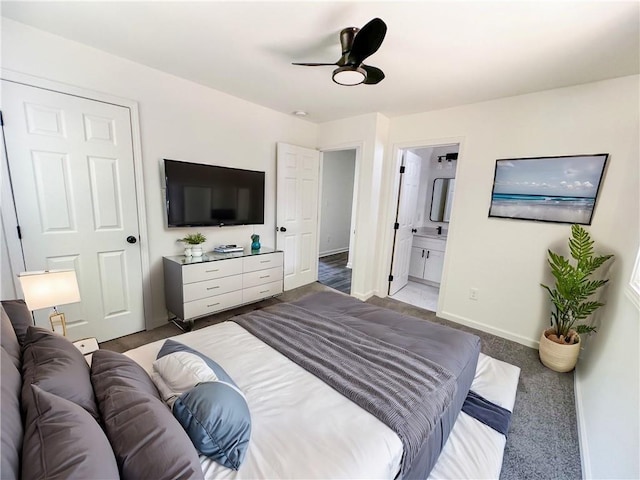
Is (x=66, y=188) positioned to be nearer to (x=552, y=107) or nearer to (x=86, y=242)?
(x=86, y=242)

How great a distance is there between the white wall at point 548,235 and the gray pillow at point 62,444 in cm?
184

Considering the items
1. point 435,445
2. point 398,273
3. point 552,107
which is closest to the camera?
point 435,445

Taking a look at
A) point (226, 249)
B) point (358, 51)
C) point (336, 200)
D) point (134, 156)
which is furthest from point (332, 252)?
point (358, 51)

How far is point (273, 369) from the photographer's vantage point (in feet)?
4.34

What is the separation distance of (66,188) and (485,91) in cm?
369

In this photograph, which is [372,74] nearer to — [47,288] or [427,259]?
[47,288]

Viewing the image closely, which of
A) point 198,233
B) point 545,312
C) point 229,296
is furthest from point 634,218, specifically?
point 198,233

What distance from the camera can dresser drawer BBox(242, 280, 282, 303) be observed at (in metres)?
3.03

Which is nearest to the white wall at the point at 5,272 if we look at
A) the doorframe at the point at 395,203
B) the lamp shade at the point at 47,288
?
the lamp shade at the point at 47,288

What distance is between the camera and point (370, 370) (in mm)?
1318

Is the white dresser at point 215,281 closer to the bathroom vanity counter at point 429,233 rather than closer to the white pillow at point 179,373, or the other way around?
the white pillow at point 179,373

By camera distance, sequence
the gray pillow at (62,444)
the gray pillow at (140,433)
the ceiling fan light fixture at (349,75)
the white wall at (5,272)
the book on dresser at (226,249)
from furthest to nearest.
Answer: the book on dresser at (226,249) < the white wall at (5,272) < the ceiling fan light fixture at (349,75) < the gray pillow at (140,433) < the gray pillow at (62,444)

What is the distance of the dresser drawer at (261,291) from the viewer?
3028 millimetres

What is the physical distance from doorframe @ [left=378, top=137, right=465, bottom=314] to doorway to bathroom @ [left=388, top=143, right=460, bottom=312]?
86mm
